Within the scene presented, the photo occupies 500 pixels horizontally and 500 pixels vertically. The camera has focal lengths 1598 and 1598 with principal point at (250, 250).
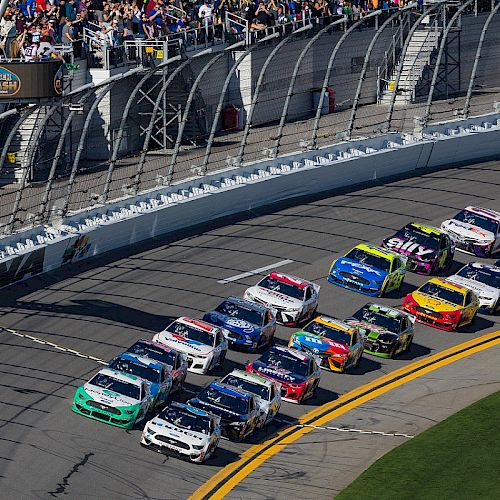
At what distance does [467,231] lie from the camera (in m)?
47.2

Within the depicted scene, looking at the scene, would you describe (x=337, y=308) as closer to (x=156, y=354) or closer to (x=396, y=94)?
(x=156, y=354)

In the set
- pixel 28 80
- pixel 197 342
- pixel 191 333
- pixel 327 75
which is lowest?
pixel 197 342

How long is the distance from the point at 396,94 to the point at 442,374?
1514 cm

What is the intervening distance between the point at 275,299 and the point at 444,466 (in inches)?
358

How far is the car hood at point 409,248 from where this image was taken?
1775 inches

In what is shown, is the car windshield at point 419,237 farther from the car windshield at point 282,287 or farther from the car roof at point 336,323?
the car roof at point 336,323

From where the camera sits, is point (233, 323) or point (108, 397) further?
point (233, 323)

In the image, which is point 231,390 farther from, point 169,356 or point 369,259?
point 369,259

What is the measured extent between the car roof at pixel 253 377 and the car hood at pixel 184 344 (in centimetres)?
141

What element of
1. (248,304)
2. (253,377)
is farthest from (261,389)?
(248,304)

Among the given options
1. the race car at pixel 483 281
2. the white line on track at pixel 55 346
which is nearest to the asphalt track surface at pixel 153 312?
the white line on track at pixel 55 346

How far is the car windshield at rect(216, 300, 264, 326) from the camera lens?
127ft

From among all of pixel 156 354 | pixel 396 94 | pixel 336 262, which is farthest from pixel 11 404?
pixel 396 94

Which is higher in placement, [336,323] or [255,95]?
[255,95]
